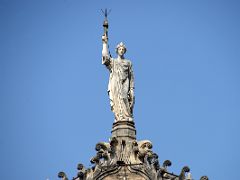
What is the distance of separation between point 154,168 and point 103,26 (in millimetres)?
6718

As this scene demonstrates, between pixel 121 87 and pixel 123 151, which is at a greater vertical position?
pixel 121 87

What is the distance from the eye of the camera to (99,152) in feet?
121

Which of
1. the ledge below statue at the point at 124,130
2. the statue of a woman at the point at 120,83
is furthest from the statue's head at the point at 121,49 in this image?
the ledge below statue at the point at 124,130

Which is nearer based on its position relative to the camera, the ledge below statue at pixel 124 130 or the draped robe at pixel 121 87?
the ledge below statue at pixel 124 130

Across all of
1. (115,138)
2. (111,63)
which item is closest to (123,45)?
(111,63)

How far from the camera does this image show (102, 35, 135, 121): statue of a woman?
3853cm

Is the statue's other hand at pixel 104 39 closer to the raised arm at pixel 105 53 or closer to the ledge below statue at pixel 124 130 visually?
the raised arm at pixel 105 53

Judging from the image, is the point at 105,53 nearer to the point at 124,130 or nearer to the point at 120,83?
the point at 120,83

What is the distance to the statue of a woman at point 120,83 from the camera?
3853 centimetres

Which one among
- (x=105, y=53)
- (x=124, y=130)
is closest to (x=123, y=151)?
(x=124, y=130)

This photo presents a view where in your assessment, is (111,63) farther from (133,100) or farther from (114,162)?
(114,162)

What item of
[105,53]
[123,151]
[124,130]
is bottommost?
[123,151]

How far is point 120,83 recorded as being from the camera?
39000 millimetres

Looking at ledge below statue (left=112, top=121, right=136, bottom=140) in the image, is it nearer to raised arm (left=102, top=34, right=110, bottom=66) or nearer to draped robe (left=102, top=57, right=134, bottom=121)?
draped robe (left=102, top=57, right=134, bottom=121)
